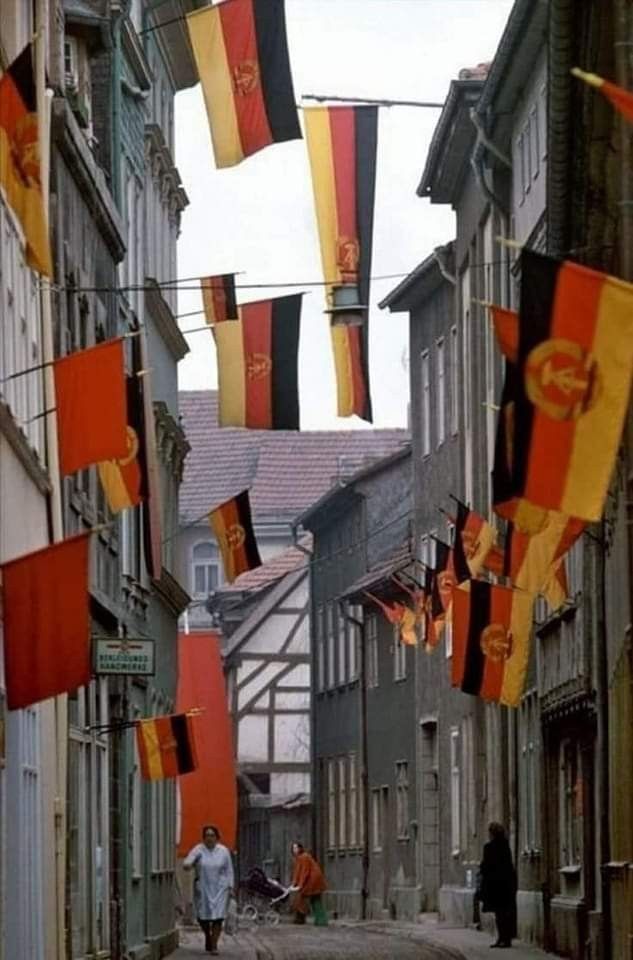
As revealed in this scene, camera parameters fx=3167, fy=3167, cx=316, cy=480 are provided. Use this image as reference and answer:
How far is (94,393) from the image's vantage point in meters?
19.3

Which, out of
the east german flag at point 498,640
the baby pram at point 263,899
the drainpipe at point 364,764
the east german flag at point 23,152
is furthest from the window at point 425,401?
the east german flag at point 23,152

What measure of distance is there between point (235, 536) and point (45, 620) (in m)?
14.9

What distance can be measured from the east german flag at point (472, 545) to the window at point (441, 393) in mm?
17983

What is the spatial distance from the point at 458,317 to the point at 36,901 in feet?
83.6

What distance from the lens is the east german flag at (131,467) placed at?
23.8m

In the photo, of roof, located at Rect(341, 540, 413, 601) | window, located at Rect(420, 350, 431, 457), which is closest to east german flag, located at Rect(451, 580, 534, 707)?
window, located at Rect(420, 350, 431, 457)

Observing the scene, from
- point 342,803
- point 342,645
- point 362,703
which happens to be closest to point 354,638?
point 342,645

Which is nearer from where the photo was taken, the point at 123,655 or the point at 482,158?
the point at 123,655

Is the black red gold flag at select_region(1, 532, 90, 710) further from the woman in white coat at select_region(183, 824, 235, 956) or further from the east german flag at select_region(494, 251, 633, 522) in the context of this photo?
the woman in white coat at select_region(183, 824, 235, 956)

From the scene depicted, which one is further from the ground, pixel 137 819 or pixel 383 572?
pixel 383 572

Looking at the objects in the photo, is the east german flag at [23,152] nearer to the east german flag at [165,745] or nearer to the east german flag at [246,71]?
the east german flag at [246,71]

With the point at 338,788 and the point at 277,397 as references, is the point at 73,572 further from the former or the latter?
the point at 338,788

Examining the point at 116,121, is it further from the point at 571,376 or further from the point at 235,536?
the point at 571,376

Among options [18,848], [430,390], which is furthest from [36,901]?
[430,390]
